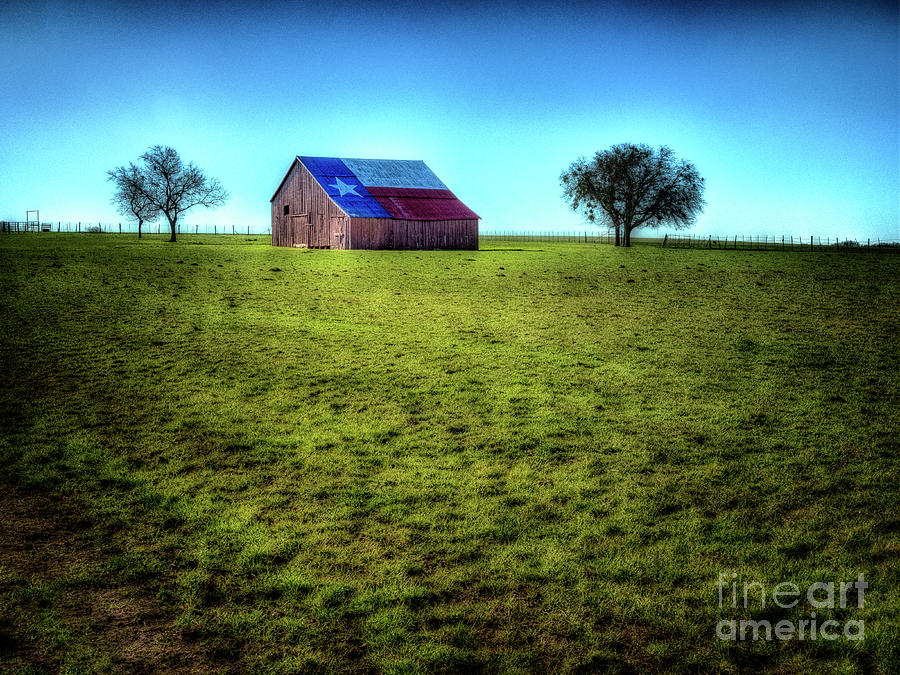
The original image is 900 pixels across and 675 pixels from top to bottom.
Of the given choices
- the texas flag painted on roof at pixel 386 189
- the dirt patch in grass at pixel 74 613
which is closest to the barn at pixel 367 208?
the texas flag painted on roof at pixel 386 189

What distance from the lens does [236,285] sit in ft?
79.0

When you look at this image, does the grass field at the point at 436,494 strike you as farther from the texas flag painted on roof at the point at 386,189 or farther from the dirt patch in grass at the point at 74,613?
the texas flag painted on roof at the point at 386,189

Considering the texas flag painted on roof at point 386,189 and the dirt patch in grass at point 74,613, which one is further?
the texas flag painted on roof at point 386,189

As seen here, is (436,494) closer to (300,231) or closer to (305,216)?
(305,216)

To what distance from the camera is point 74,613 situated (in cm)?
499

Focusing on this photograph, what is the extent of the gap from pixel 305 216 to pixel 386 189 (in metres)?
8.01

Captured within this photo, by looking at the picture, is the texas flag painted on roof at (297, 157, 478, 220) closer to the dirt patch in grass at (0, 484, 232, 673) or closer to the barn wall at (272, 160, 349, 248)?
the barn wall at (272, 160, 349, 248)

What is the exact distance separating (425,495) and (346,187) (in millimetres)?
51970

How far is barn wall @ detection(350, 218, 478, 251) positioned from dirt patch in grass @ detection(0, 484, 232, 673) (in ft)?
154

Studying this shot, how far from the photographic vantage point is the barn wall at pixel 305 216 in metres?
53.3

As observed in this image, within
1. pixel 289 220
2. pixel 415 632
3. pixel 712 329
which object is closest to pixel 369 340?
pixel 712 329

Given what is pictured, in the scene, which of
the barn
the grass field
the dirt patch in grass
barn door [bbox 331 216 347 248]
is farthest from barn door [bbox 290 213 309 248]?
the dirt patch in grass

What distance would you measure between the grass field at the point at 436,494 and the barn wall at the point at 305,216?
38.5 m

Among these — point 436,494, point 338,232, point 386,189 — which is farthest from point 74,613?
point 386,189
